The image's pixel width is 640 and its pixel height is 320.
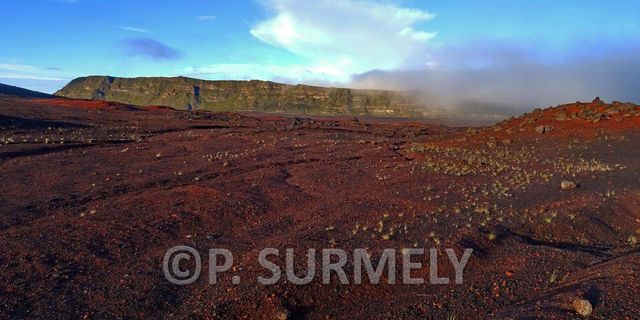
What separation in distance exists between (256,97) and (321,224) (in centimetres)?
9546

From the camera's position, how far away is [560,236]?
10766 mm

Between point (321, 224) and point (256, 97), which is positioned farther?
point (256, 97)

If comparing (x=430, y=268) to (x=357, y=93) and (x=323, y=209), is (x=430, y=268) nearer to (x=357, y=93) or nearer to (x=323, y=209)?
(x=323, y=209)

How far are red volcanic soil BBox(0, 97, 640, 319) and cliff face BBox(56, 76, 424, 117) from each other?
7480cm

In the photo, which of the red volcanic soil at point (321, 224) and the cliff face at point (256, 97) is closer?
the red volcanic soil at point (321, 224)

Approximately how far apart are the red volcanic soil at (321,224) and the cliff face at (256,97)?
74795mm

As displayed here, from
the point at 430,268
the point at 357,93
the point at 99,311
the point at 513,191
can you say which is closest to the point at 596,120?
the point at 513,191

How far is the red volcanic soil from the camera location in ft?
23.8

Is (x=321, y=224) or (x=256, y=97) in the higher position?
(x=256, y=97)

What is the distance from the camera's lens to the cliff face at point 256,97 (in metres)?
100

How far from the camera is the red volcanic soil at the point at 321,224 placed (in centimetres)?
724

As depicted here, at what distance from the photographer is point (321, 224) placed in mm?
11453

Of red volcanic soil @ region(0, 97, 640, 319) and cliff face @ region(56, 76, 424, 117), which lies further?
cliff face @ region(56, 76, 424, 117)

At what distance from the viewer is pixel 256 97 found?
105 meters
